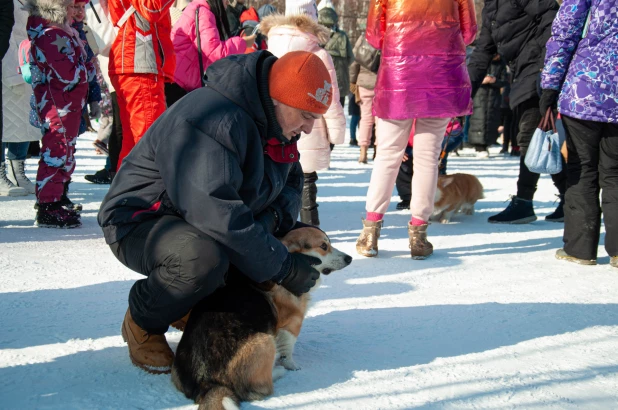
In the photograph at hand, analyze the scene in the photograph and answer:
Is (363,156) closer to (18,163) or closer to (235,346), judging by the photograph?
(18,163)

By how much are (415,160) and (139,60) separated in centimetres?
203

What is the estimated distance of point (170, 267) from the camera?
2.20 metres

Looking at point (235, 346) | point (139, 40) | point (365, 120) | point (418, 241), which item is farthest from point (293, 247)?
point (365, 120)

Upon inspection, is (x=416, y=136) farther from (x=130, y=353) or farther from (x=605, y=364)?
(x=130, y=353)

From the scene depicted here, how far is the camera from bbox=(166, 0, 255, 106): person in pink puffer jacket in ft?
15.3

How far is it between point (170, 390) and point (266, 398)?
1.17 feet

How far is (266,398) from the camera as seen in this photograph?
2.18m

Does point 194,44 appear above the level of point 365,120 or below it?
above

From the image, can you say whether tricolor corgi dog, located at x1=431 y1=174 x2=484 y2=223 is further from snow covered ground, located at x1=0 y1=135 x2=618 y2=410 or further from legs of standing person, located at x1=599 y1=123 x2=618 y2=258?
legs of standing person, located at x1=599 y1=123 x2=618 y2=258

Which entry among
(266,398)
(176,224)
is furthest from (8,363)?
(266,398)

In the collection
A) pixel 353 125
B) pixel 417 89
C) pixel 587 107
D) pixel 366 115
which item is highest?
pixel 417 89

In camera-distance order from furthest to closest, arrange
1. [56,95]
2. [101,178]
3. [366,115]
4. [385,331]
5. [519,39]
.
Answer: [366,115] < [101,178] < [519,39] < [56,95] < [385,331]

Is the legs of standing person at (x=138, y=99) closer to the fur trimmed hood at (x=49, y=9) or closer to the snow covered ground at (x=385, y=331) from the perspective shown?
the fur trimmed hood at (x=49, y=9)

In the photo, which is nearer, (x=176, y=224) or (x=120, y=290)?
(x=176, y=224)
